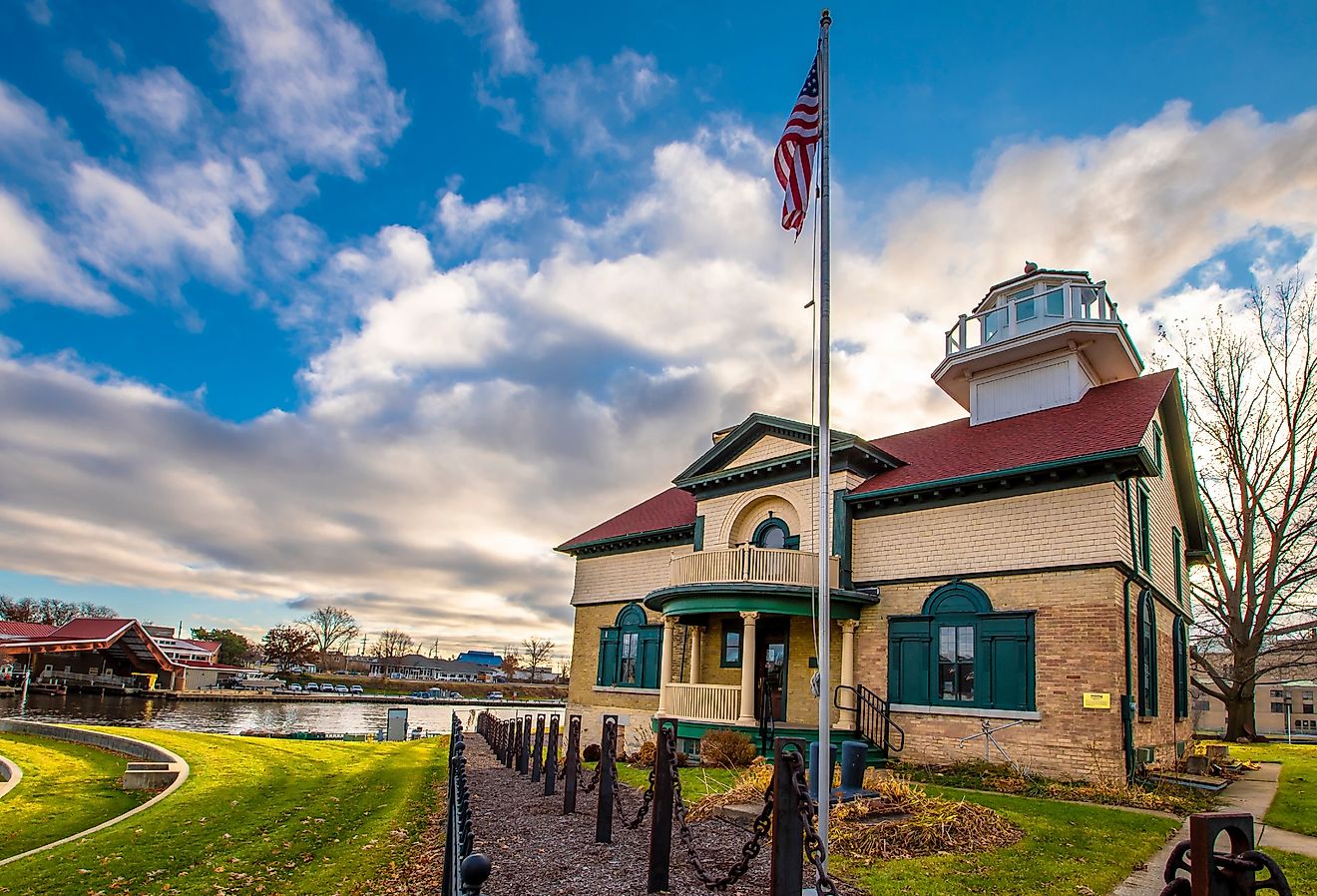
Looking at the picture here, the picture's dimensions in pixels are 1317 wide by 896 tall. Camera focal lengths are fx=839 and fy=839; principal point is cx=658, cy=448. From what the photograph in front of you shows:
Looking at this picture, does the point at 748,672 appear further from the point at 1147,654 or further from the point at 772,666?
the point at 1147,654

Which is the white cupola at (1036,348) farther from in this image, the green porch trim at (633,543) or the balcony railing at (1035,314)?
the green porch trim at (633,543)

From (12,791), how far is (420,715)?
164ft

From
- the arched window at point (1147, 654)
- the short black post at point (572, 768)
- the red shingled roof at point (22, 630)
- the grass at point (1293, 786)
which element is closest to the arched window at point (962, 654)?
the arched window at point (1147, 654)

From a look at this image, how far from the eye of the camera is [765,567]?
66.1 feet

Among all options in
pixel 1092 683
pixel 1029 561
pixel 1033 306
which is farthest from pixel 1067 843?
pixel 1033 306

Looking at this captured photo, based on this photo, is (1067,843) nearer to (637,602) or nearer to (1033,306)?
(1033,306)

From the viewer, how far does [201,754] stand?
18578mm

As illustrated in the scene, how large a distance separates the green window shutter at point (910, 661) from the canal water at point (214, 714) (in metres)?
19.7

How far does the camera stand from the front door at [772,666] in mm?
21359

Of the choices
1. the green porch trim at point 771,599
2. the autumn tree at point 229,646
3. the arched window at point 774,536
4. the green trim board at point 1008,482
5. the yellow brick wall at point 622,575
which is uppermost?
the green trim board at point 1008,482

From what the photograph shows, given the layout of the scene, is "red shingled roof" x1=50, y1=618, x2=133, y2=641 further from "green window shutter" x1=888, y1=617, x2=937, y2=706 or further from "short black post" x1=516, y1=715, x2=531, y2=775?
"green window shutter" x1=888, y1=617, x2=937, y2=706

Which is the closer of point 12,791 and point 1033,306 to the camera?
point 12,791

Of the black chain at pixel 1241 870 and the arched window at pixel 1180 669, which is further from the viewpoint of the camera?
the arched window at pixel 1180 669

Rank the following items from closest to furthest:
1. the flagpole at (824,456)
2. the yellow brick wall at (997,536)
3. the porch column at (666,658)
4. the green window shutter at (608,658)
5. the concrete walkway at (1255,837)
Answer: the flagpole at (824,456)
the concrete walkway at (1255,837)
the yellow brick wall at (997,536)
the porch column at (666,658)
the green window shutter at (608,658)
